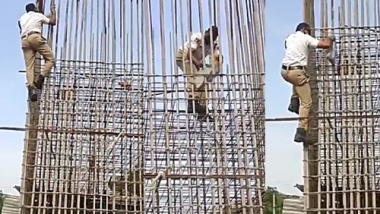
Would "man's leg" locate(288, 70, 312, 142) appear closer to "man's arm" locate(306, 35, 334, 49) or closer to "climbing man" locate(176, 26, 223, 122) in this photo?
"man's arm" locate(306, 35, 334, 49)

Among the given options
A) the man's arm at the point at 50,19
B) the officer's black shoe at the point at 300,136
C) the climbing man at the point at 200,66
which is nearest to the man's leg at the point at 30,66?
the man's arm at the point at 50,19

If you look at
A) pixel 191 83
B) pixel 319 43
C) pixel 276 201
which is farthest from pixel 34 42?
pixel 276 201

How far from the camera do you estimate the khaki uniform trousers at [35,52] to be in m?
4.72

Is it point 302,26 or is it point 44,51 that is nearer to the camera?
point 302,26

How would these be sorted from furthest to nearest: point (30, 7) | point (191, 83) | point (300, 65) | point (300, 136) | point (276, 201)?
1. point (276, 201)
2. point (30, 7)
3. point (191, 83)
4. point (300, 65)
5. point (300, 136)

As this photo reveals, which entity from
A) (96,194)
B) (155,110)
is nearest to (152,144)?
(155,110)

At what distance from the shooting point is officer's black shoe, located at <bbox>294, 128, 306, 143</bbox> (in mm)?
3988

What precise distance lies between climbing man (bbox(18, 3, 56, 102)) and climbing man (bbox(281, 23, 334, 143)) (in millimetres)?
1699

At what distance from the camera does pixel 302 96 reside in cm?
407

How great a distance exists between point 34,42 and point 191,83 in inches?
47.1

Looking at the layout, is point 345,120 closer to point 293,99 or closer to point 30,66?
point 293,99

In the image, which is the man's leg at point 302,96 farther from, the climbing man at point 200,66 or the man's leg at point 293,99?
the climbing man at point 200,66

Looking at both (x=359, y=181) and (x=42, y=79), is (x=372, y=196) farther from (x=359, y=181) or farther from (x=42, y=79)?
(x=42, y=79)

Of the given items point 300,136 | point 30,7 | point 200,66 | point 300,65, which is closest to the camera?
point 300,136
